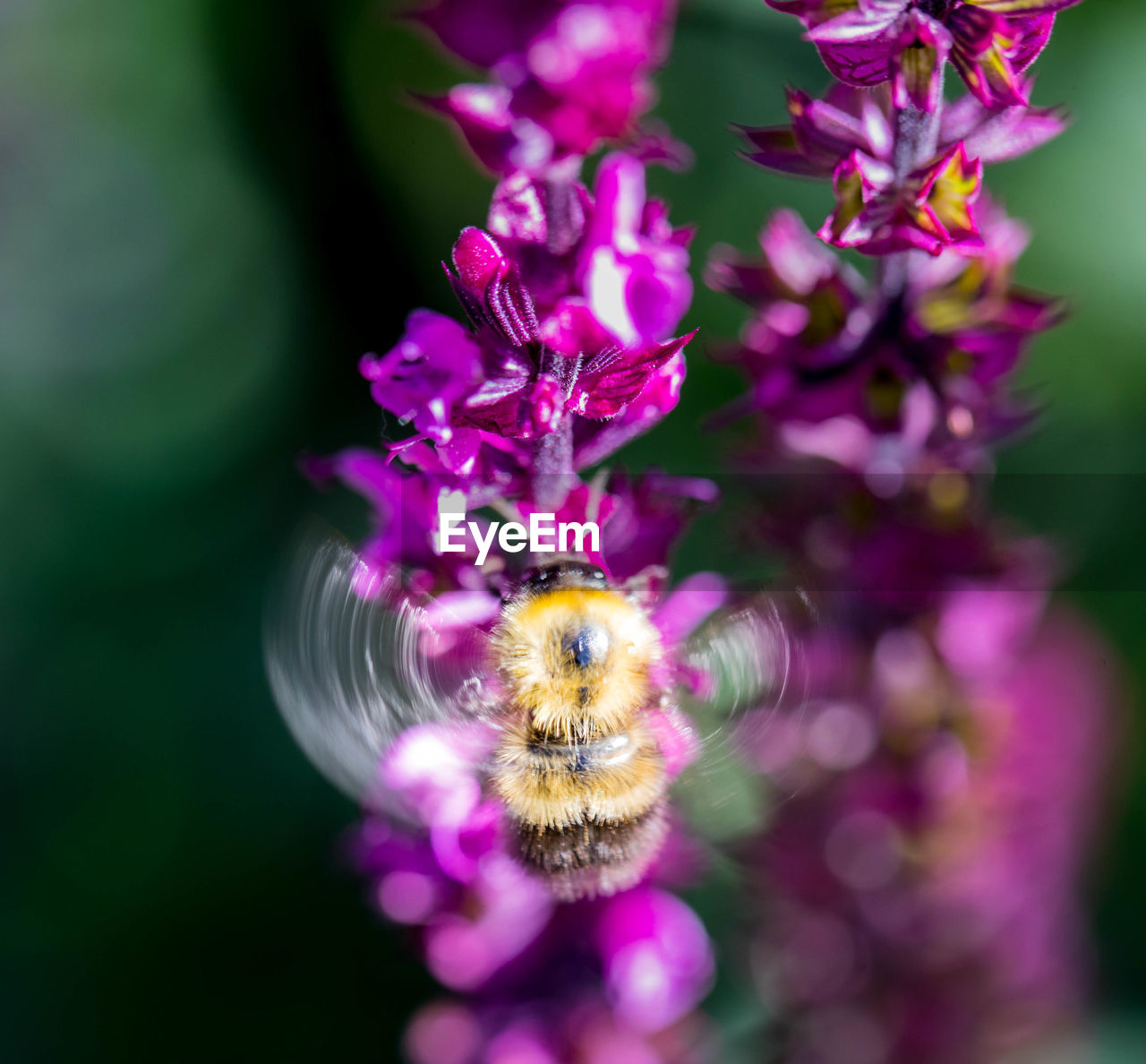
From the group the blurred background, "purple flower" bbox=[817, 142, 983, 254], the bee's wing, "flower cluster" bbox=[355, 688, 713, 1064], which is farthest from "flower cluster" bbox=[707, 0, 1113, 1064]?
the blurred background

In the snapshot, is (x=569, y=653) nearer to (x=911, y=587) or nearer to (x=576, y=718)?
(x=576, y=718)

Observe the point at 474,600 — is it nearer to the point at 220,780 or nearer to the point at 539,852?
the point at 539,852

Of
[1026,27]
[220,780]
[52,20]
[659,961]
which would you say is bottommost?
[659,961]

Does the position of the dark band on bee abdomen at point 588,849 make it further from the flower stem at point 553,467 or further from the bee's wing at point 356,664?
the flower stem at point 553,467

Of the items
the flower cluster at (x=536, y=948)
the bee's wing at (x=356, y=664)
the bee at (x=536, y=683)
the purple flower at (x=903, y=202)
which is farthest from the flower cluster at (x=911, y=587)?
the bee's wing at (x=356, y=664)

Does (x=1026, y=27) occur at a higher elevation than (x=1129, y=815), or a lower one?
higher

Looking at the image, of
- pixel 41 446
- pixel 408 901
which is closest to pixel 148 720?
pixel 41 446

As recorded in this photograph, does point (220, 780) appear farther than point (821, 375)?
Yes

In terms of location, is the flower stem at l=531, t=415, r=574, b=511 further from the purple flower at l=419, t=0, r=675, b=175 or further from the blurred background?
the blurred background
